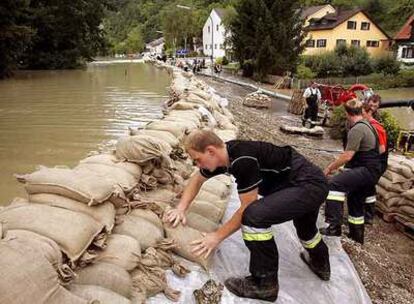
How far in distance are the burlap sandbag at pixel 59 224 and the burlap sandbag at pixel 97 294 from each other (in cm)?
15

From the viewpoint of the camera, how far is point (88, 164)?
339 centimetres

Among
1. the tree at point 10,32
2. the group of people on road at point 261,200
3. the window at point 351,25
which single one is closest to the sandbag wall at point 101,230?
the group of people on road at point 261,200

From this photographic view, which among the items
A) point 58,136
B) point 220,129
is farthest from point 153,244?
point 58,136

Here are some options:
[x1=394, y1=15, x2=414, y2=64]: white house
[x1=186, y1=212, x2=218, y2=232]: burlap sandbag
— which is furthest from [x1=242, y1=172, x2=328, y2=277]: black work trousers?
[x1=394, y1=15, x2=414, y2=64]: white house

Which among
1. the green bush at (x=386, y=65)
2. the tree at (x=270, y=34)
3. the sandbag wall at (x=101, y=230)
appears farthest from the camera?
the green bush at (x=386, y=65)

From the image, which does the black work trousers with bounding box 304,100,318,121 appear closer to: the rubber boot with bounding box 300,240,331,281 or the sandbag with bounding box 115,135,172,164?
the sandbag with bounding box 115,135,172,164

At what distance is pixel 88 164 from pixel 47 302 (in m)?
1.65

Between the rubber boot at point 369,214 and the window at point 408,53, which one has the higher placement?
the window at point 408,53

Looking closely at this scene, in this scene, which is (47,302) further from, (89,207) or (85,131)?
(85,131)

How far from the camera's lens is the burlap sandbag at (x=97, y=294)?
2072 millimetres

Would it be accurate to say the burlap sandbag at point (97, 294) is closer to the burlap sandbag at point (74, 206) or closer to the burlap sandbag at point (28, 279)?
the burlap sandbag at point (28, 279)

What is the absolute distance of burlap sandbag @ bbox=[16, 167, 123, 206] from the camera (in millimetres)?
2586

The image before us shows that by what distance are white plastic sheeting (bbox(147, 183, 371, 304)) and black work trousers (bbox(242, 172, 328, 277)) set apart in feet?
0.73

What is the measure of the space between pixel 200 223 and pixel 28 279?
4.85 ft
